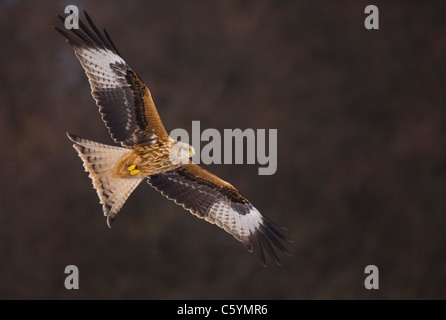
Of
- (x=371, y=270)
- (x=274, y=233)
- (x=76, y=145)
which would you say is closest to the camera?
(x=76, y=145)

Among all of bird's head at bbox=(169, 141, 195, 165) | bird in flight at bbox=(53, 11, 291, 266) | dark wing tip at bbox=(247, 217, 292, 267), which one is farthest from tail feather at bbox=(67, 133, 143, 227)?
dark wing tip at bbox=(247, 217, 292, 267)

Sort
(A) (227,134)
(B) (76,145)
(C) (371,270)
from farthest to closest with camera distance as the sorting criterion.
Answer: (C) (371,270) < (A) (227,134) < (B) (76,145)

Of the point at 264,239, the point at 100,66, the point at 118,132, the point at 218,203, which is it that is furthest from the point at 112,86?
the point at 264,239

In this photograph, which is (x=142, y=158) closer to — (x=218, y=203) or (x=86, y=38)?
(x=218, y=203)

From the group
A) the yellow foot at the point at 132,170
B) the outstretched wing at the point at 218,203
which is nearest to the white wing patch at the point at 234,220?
the outstretched wing at the point at 218,203

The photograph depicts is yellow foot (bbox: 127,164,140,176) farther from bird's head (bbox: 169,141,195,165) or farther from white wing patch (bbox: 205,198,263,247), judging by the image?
white wing patch (bbox: 205,198,263,247)

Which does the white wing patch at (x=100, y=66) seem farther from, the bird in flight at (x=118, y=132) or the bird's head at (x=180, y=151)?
the bird's head at (x=180, y=151)

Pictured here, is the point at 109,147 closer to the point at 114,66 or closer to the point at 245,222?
the point at 114,66

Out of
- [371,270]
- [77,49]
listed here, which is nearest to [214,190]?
[77,49]
